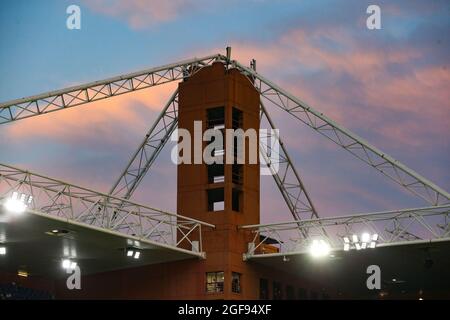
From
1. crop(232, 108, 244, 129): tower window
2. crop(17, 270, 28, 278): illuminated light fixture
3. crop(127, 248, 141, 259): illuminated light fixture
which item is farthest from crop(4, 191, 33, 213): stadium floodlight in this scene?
crop(17, 270, 28, 278): illuminated light fixture

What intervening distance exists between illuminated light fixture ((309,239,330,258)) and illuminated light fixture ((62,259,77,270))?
18727mm

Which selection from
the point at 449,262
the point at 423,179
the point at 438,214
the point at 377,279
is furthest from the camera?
the point at 377,279

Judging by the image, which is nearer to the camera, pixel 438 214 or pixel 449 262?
pixel 438 214

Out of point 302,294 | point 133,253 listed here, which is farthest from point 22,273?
point 302,294

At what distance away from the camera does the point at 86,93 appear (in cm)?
7169

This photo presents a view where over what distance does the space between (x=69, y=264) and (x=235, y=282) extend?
12903 mm

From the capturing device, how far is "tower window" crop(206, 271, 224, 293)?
2628 inches

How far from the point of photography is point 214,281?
2640 inches

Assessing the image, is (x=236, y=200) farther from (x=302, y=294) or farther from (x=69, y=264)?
(x=69, y=264)

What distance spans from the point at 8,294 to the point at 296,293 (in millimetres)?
24702

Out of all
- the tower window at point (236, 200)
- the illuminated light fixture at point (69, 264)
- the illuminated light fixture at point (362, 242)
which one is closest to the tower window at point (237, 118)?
the tower window at point (236, 200)
